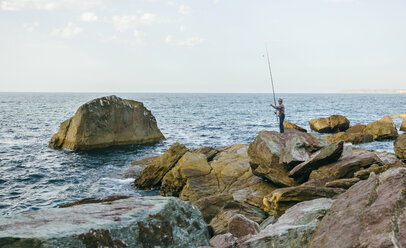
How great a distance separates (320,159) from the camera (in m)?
11.1

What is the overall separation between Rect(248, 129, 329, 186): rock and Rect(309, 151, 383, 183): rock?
1.06m

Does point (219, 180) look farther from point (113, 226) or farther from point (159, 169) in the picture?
point (113, 226)

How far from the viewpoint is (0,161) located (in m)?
22.4

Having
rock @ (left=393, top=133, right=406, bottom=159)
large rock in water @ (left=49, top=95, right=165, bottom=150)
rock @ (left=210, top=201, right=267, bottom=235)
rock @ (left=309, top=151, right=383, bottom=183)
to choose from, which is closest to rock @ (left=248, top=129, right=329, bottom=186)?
rock @ (left=309, top=151, right=383, bottom=183)

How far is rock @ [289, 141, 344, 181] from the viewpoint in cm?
1105

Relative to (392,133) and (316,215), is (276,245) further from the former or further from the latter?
(392,133)

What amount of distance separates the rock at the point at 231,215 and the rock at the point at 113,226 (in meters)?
1.77

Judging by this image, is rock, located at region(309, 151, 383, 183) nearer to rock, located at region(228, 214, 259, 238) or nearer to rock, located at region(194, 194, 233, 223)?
rock, located at region(194, 194, 233, 223)

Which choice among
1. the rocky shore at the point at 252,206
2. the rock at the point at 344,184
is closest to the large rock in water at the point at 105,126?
the rocky shore at the point at 252,206

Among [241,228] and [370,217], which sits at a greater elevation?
[370,217]

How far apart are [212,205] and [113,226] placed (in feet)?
17.9

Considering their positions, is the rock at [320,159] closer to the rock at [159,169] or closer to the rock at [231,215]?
the rock at [231,215]

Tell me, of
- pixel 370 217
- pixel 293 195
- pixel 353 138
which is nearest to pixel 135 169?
pixel 293 195

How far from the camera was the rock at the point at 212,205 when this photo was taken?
897cm
